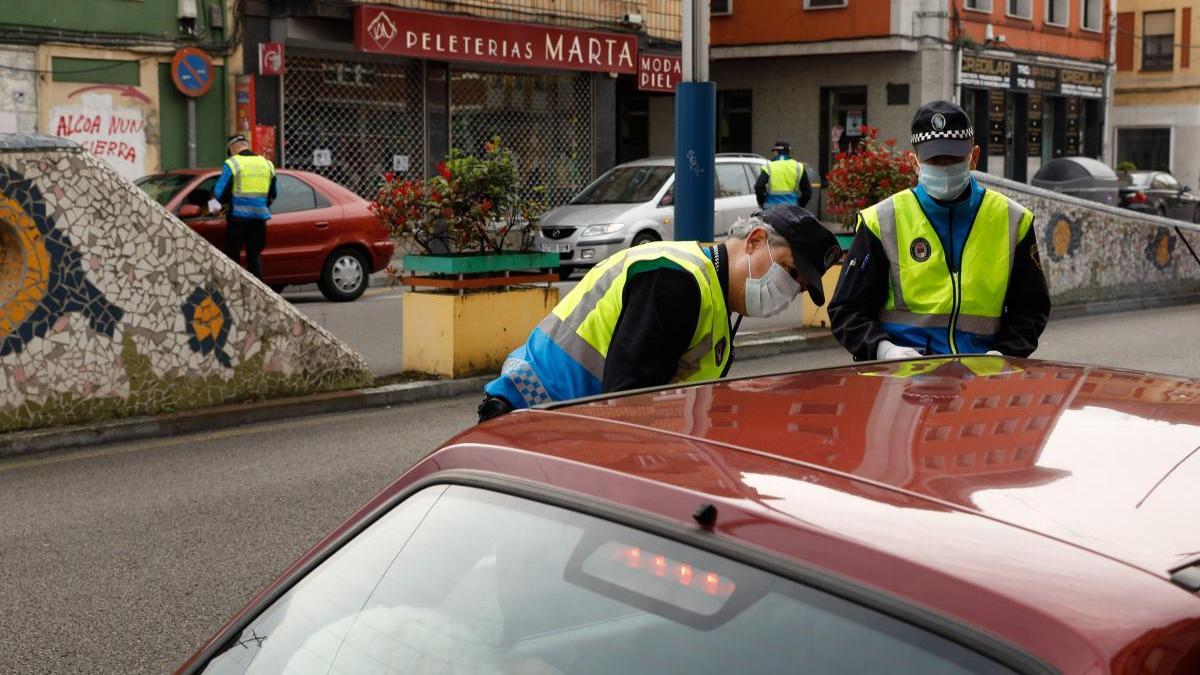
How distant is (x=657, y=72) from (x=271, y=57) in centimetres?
902

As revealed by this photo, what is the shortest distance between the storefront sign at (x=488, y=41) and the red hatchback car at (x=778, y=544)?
22278mm

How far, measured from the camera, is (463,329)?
1154 cm

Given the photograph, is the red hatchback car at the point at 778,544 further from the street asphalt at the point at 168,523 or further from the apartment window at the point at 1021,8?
the apartment window at the point at 1021,8

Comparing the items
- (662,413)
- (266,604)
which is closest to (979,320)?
(662,413)

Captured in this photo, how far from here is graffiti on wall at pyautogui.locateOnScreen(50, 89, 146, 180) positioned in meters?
21.0

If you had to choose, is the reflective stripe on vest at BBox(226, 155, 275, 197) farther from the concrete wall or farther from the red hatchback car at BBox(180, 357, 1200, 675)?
the red hatchback car at BBox(180, 357, 1200, 675)

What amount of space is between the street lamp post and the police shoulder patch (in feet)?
21.8

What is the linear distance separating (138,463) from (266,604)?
6.69 m

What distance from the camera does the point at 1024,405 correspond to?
258 cm

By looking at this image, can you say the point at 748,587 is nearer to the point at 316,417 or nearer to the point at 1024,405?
the point at 1024,405

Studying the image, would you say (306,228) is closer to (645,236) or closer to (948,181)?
(645,236)

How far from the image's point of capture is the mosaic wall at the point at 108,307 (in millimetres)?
9156

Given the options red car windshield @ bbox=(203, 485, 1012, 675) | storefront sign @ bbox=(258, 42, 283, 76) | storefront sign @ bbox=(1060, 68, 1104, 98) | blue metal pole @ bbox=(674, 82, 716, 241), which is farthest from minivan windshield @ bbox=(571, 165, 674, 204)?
storefront sign @ bbox=(1060, 68, 1104, 98)

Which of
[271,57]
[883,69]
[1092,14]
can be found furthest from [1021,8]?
[271,57]
